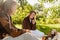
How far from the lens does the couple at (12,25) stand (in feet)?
10.2

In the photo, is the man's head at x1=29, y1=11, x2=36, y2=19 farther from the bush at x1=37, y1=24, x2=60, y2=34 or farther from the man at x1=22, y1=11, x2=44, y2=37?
the bush at x1=37, y1=24, x2=60, y2=34

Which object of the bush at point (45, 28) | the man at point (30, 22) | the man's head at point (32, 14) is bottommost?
the bush at point (45, 28)

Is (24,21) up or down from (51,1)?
down

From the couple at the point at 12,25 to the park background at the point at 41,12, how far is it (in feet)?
0.15

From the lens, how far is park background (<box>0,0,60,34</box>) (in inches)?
122

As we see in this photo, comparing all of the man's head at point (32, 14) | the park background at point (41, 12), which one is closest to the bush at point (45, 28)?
the park background at point (41, 12)

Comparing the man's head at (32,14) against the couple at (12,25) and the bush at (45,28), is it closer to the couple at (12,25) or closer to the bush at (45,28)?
the couple at (12,25)

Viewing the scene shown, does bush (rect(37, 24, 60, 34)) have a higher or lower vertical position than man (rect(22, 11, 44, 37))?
lower

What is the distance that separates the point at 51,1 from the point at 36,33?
1.31ft

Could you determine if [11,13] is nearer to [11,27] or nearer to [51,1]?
[11,27]

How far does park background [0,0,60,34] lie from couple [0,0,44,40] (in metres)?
0.05

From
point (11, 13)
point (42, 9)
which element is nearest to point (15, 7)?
point (11, 13)

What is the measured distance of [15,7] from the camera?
3127 mm

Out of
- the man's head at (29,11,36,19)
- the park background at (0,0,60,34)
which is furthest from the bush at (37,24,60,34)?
the man's head at (29,11,36,19)
